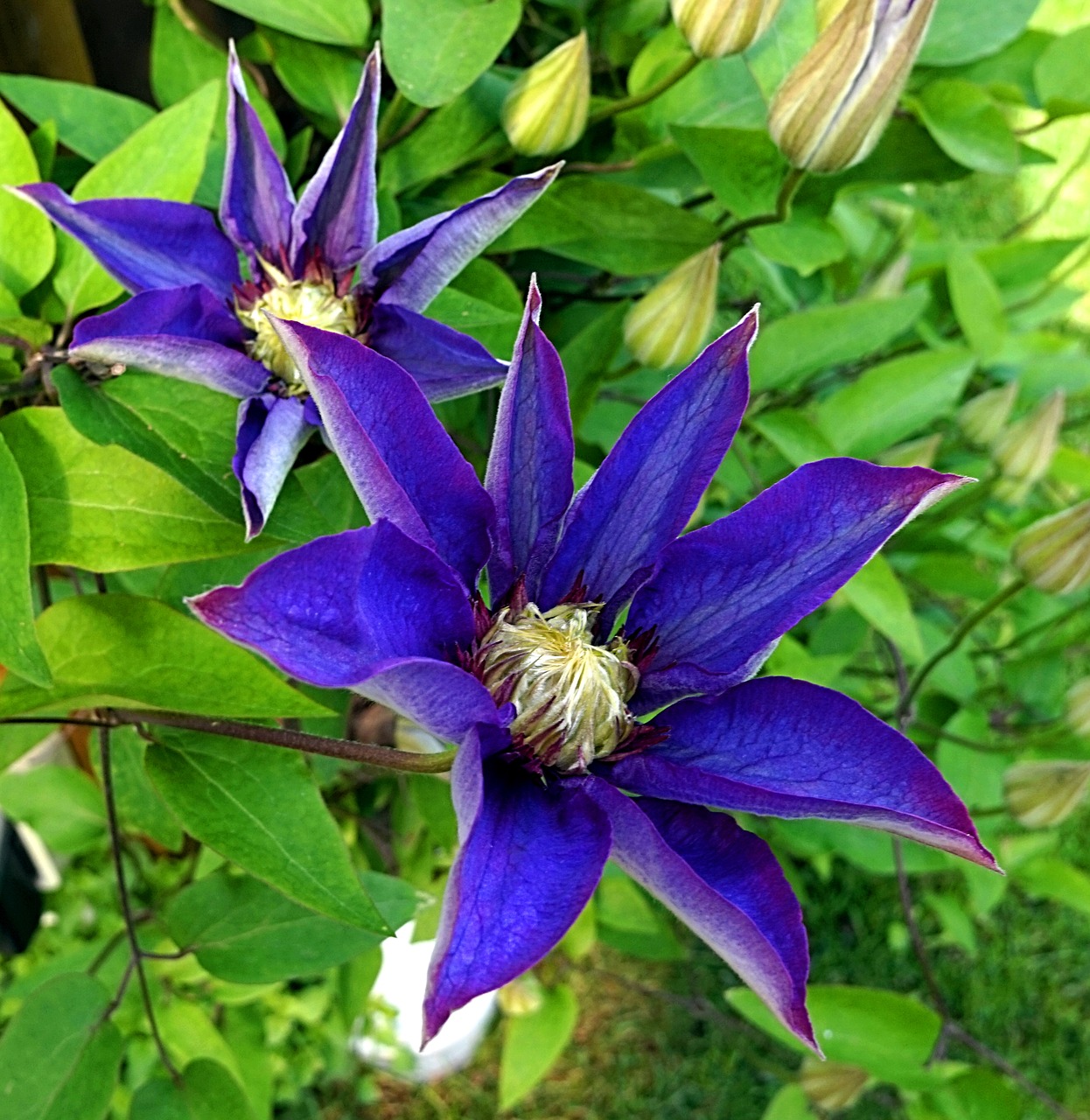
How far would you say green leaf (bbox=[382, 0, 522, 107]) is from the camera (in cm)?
48

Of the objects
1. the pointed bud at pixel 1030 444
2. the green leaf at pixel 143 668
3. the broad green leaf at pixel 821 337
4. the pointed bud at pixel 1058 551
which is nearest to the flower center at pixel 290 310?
the green leaf at pixel 143 668

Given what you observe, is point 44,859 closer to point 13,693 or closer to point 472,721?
point 13,693

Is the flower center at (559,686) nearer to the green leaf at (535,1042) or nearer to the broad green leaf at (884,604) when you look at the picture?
the broad green leaf at (884,604)

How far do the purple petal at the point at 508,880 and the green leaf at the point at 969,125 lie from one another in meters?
0.43

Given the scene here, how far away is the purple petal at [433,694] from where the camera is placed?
0.87 ft

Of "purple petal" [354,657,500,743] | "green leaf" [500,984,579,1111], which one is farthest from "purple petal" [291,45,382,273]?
"green leaf" [500,984,579,1111]

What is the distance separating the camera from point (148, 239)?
0.41 m

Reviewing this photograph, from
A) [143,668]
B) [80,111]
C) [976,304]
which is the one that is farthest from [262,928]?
[976,304]

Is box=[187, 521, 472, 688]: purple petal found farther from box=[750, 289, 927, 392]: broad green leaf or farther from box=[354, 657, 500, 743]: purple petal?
box=[750, 289, 927, 392]: broad green leaf

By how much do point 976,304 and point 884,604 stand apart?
0.98ft

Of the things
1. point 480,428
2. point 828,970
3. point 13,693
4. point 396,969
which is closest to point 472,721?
point 13,693

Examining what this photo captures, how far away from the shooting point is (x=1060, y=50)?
66 centimetres

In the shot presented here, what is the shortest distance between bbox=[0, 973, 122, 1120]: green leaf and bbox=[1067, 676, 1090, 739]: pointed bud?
61cm

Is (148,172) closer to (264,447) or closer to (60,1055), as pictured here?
(264,447)
